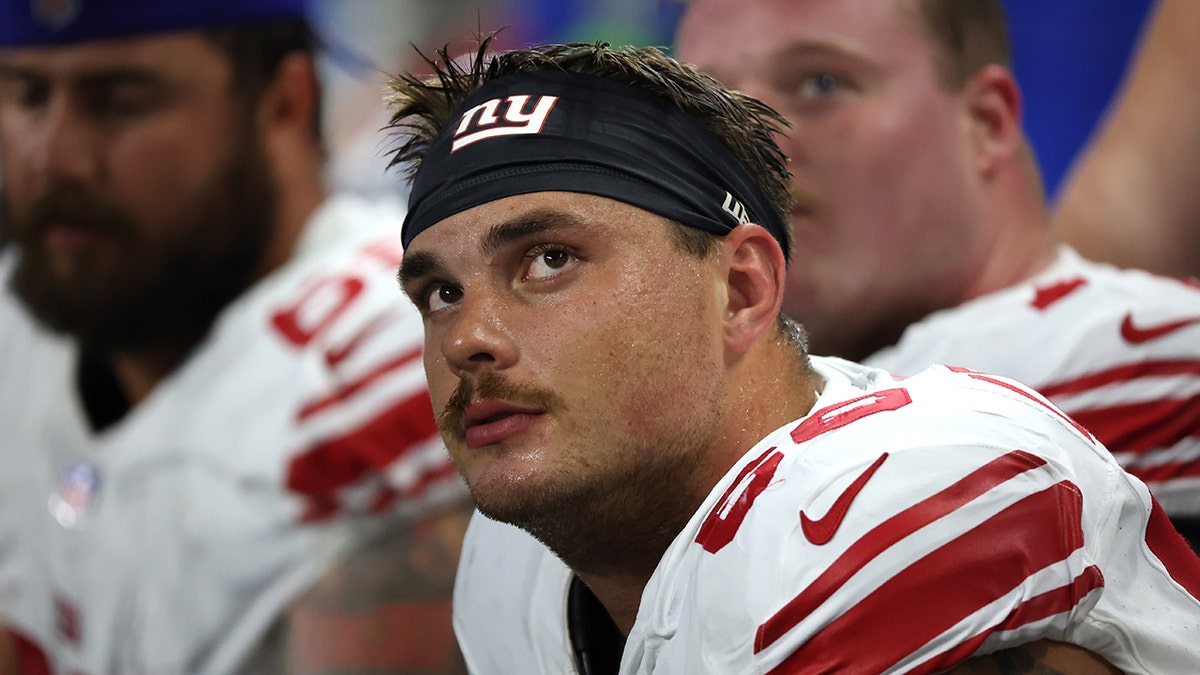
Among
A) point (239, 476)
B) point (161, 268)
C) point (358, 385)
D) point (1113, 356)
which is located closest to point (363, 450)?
point (358, 385)

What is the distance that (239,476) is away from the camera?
8.68 ft

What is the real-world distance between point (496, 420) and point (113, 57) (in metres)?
1.88

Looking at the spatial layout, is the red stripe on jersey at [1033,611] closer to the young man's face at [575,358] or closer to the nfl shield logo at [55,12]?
the young man's face at [575,358]

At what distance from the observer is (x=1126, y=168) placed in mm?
2283

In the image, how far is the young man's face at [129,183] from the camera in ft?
9.41

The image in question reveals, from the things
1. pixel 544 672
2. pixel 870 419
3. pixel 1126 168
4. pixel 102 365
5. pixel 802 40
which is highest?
pixel 802 40

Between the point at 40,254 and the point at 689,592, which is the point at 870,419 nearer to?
the point at 689,592

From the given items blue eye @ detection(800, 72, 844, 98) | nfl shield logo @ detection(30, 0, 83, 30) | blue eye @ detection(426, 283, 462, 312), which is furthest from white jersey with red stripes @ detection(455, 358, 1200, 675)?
→ nfl shield logo @ detection(30, 0, 83, 30)

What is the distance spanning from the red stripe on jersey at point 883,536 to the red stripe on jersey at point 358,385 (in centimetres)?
163

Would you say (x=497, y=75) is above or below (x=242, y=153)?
above

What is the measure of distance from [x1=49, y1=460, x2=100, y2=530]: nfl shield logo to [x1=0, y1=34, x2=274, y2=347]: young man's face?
260 millimetres

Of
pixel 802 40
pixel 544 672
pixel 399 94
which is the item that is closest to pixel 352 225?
pixel 802 40

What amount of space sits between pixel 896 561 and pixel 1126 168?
142 centimetres

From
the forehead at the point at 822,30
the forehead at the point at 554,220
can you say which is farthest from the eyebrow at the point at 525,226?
the forehead at the point at 822,30
